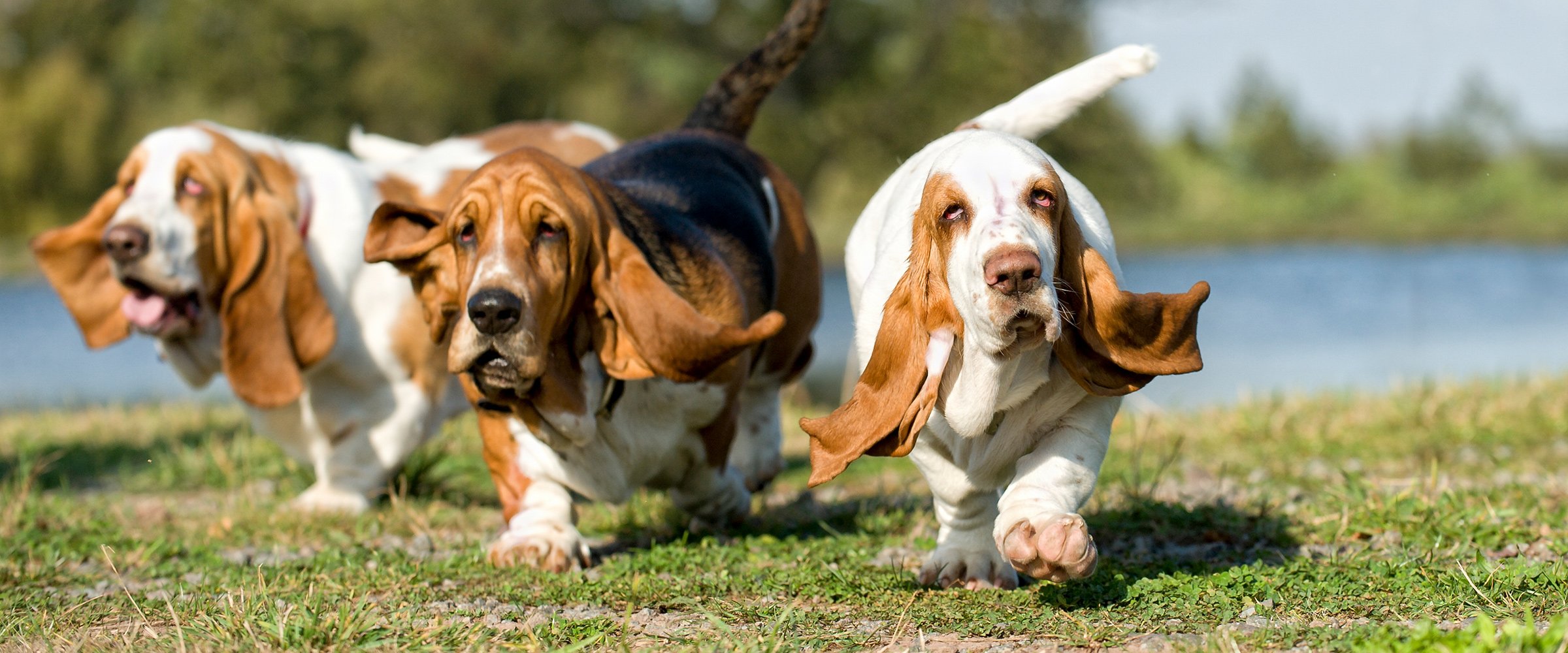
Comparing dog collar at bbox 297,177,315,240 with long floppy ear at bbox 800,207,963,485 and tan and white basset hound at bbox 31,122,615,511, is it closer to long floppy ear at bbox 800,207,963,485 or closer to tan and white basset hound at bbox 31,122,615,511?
tan and white basset hound at bbox 31,122,615,511

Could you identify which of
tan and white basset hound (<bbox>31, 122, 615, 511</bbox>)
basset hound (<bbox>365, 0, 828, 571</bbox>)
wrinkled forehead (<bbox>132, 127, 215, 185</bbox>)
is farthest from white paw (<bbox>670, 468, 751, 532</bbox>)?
wrinkled forehead (<bbox>132, 127, 215, 185</bbox>)

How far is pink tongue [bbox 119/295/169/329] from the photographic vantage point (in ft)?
18.1

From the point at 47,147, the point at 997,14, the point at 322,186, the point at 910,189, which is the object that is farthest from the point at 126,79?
the point at 910,189

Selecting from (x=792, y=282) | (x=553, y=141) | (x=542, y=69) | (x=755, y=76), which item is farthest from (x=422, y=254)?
(x=542, y=69)

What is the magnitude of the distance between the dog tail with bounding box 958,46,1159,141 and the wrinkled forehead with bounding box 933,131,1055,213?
3.21 feet

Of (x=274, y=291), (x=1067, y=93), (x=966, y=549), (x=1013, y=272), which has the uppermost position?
(x=1067, y=93)

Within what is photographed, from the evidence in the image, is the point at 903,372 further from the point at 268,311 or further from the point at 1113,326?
the point at 268,311

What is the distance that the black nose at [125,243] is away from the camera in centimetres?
526

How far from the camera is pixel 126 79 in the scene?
121 feet

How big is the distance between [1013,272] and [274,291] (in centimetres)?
340

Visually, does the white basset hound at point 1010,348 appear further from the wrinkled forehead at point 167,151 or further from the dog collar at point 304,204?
the wrinkled forehead at point 167,151

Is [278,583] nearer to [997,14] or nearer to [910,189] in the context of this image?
[910,189]

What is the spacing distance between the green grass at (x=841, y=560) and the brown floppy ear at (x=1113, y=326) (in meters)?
0.59

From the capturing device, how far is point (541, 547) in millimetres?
4363
